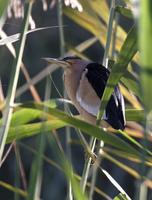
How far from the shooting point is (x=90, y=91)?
124 cm

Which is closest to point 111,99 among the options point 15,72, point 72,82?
point 72,82

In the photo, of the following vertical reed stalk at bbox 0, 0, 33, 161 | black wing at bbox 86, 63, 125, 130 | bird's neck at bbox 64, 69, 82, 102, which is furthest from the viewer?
bird's neck at bbox 64, 69, 82, 102

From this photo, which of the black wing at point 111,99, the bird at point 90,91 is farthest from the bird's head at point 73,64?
the black wing at point 111,99

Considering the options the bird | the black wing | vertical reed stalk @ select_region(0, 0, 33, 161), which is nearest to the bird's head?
the bird

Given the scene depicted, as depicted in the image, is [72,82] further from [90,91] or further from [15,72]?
[15,72]

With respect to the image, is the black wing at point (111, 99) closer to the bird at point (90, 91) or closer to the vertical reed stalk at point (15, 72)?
the bird at point (90, 91)

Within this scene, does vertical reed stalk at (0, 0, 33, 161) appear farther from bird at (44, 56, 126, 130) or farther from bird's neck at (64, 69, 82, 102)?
bird's neck at (64, 69, 82, 102)

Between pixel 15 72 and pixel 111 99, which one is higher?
pixel 15 72

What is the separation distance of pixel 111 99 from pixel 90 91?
11 cm

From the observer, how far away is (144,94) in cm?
62

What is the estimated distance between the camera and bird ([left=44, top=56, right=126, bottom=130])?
1.12 metres

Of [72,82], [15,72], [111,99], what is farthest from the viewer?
[72,82]

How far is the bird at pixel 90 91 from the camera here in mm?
1119

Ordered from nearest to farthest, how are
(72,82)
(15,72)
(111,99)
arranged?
(15,72) → (111,99) → (72,82)
